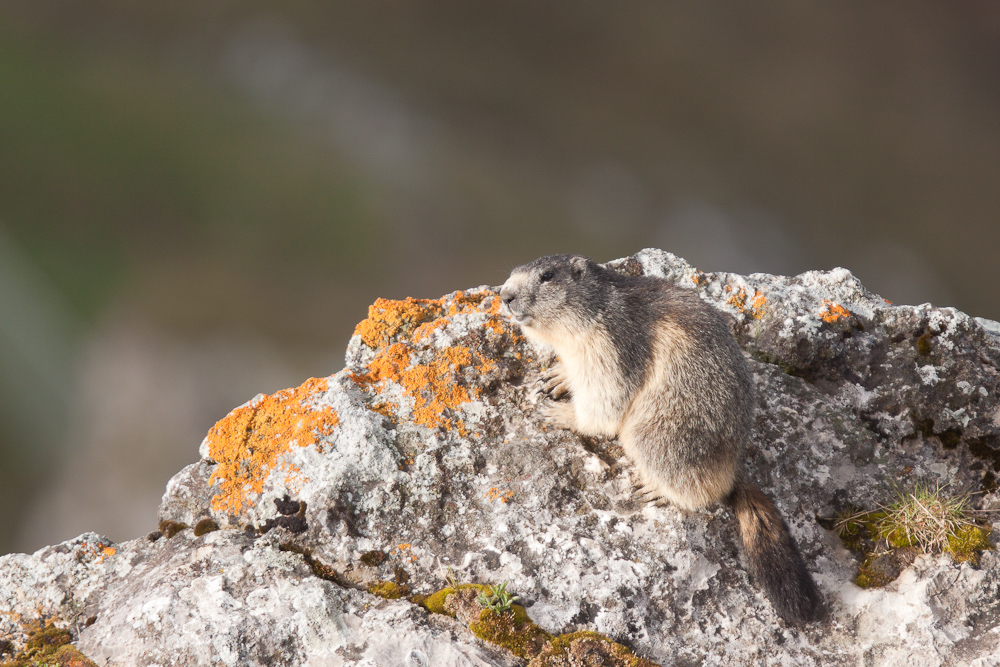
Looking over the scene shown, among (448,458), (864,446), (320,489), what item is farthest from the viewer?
(864,446)

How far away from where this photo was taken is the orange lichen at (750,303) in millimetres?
5895

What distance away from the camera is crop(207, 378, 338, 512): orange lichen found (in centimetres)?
463

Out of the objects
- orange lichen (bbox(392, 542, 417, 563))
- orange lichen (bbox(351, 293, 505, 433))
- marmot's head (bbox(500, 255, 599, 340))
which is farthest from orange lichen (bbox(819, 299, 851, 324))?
orange lichen (bbox(392, 542, 417, 563))

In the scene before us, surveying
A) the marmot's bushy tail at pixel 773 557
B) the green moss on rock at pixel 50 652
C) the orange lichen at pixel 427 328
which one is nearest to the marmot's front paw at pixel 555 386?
the orange lichen at pixel 427 328

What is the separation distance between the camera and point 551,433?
16.7 feet

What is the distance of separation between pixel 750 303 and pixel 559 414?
2.10 metres

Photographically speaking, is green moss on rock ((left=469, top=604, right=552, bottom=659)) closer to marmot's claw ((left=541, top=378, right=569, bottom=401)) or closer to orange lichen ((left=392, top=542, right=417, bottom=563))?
orange lichen ((left=392, top=542, right=417, bottom=563))

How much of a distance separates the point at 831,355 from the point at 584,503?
2.47 metres

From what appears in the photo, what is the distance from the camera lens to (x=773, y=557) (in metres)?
4.31

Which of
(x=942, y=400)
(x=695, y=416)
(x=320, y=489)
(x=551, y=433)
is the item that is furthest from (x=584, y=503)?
(x=942, y=400)

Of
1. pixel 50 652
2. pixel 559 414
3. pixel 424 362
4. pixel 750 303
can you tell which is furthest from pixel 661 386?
pixel 50 652

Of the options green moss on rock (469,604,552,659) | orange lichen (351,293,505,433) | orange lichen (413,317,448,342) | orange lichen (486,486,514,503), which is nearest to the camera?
green moss on rock (469,604,552,659)

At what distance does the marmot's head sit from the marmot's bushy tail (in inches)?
67.3

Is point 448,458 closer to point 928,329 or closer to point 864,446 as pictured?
point 864,446
